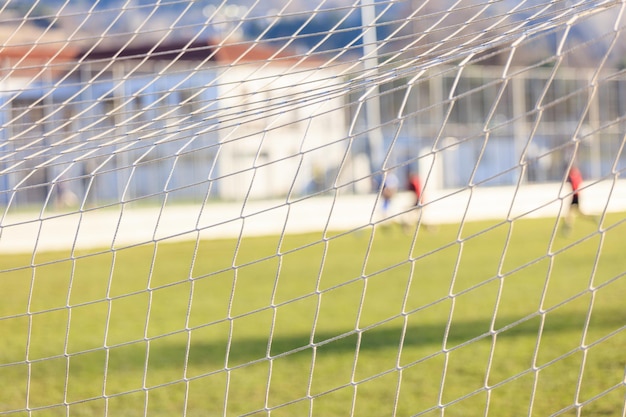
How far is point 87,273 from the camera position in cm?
1252

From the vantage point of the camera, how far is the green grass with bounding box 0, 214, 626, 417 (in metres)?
3.11

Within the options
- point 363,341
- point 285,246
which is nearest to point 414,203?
point 285,246

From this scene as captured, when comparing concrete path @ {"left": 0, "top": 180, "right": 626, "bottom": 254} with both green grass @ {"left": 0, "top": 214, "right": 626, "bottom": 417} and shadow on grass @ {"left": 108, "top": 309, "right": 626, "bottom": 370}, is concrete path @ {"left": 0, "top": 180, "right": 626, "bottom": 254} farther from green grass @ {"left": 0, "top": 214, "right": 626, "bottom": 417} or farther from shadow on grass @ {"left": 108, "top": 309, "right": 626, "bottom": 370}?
shadow on grass @ {"left": 108, "top": 309, "right": 626, "bottom": 370}

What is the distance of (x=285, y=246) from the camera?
15445 millimetres

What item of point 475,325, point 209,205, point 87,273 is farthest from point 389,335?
point 209,205

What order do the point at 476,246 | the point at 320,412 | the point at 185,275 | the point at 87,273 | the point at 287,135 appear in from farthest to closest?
the point at 287,135 → the point at 476,246 → the point at 87,273 → the point at 185,275 → the point at 320,412

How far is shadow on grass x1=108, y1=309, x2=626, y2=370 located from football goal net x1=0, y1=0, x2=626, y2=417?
0.04 metres

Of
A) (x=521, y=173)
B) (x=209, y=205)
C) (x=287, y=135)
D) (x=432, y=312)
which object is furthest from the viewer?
(x=287, y=135)

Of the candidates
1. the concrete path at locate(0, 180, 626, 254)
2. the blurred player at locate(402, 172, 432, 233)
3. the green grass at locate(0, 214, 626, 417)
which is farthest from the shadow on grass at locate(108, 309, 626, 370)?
the blurred player at locate(402, 172, 432, 233)

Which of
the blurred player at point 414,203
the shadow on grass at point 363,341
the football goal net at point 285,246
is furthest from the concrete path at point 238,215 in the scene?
the shadow on grass at point 363,341

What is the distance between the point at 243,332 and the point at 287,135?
1776 cm

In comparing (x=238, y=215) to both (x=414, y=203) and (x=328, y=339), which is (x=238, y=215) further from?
(x=328, y=339)

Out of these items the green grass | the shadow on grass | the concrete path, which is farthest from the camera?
the concrete path

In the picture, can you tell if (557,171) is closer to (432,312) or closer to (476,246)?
(476,246)
